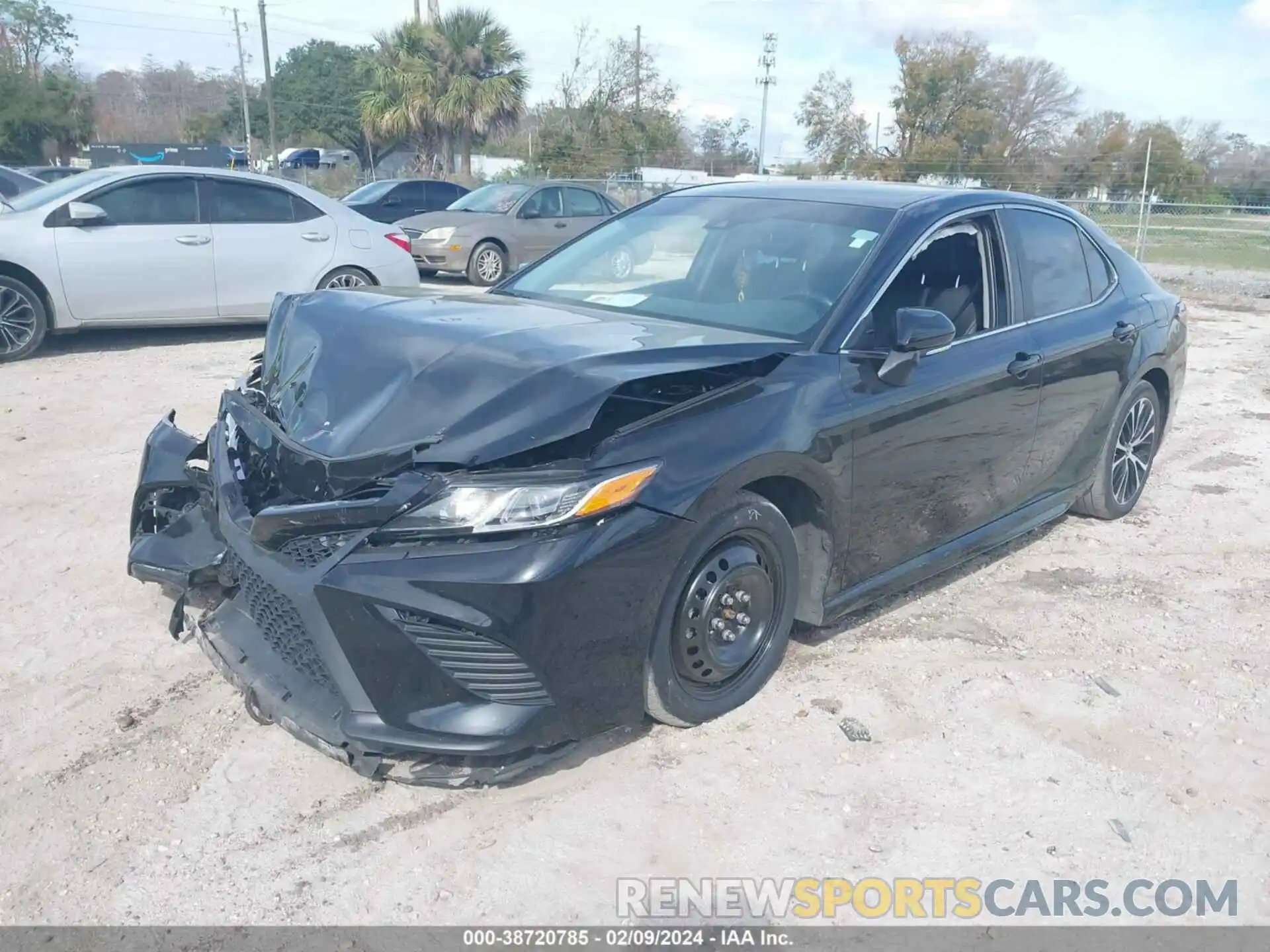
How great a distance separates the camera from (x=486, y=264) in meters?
15.0

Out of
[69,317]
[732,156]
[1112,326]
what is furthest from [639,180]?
[1112,326]

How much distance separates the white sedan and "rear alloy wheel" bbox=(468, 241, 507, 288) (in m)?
4.37

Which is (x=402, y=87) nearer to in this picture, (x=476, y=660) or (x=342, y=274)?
(x=342, y=274)

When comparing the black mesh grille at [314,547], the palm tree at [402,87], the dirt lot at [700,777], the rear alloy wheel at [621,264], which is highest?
the palm tree at [402,87]

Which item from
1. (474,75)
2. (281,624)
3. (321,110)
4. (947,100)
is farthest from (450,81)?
(321,110)

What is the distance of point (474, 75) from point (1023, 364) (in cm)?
3361

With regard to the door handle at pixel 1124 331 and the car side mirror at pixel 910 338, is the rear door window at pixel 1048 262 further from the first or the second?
the car side mirror at pixel 910 338

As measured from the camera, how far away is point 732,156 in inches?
1853

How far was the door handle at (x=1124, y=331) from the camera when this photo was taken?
201 inches

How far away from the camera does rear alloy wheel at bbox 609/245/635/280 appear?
4.50m

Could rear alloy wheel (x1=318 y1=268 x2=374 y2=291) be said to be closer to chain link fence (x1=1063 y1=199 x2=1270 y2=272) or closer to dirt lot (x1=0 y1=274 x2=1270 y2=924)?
dirt lot (x1=0 y1=274 x2=1270 y2=924)

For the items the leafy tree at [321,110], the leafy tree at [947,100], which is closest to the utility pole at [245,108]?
the leafy tree at [321,110]

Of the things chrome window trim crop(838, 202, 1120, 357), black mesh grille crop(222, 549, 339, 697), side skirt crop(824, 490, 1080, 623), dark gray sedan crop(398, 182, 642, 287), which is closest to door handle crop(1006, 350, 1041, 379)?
chrome window trim crop(838, 202, 1120, 357)

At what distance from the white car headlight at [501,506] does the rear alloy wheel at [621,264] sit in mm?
1798
